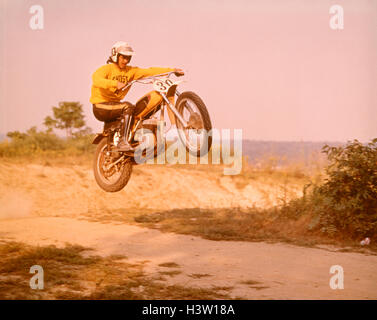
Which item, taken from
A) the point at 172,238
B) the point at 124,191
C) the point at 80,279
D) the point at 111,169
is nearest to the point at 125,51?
the point at 111,169

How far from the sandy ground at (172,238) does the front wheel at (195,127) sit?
2961mm

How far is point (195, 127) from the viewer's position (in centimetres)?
706

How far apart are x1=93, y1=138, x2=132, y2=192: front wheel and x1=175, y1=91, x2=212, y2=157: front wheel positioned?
123cm

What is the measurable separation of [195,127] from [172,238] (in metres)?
6.85

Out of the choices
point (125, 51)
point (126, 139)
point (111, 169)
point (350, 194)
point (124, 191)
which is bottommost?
point (124, 191)

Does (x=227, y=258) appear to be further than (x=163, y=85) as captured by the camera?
Yes

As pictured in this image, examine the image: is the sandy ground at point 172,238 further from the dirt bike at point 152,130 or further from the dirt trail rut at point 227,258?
the dirt bike at point 152,130

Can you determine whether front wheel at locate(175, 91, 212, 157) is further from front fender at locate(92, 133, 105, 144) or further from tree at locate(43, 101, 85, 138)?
tree at locate(43, 101, 85, 138)

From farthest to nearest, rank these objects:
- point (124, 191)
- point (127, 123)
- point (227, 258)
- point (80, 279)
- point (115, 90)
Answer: point (124, 191) < point (227, 258) < point (80, 279) < point (127, 123) < point (115, 90)

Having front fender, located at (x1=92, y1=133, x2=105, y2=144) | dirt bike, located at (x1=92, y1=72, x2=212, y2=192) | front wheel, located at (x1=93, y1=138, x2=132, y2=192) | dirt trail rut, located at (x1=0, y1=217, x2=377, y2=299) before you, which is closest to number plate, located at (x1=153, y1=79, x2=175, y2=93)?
dirt bike, located at (x1=92, y1=72, x2=212, y2=192)

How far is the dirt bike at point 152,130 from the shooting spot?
23.2ft

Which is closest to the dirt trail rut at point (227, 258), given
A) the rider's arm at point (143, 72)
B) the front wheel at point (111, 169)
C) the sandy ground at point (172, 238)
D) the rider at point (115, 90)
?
the sandy ground at point (172, 238)

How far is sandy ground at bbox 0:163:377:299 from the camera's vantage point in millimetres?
9453

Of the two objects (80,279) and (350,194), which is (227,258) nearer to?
(80,279)
